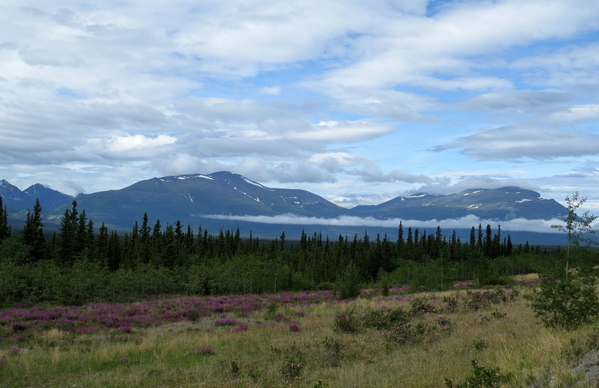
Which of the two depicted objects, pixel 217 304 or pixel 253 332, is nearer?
pixel 253 332

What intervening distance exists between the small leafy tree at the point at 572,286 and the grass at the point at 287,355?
1.04 metres

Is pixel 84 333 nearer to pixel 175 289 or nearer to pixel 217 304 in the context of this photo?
pixel 217 304

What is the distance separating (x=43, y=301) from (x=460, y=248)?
13182 cm

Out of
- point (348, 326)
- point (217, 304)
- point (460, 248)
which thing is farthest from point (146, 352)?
point (460, 248)

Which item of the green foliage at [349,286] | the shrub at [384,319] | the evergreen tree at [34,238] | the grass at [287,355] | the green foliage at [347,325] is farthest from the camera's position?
A: the evergreen tree at [34,238]

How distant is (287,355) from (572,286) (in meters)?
10.6

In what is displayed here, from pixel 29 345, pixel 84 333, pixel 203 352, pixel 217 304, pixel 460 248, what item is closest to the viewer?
pixel 203 352

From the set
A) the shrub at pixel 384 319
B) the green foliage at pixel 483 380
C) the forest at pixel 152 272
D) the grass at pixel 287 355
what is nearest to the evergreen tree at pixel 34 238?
the forest at pixel 152 272

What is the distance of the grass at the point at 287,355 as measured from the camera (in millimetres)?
11188

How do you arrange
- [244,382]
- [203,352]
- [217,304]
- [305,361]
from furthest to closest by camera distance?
[217,304], [203,352], [305,361], [244,382]

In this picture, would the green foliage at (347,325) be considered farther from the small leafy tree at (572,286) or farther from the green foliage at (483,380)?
the green foliage at (483,380)

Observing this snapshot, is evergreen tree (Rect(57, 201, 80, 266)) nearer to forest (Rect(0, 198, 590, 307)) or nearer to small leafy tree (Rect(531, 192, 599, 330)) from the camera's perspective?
forest (Rect(0, 198, 590, 307))

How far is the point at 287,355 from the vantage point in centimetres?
1605

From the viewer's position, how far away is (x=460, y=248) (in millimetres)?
143500
